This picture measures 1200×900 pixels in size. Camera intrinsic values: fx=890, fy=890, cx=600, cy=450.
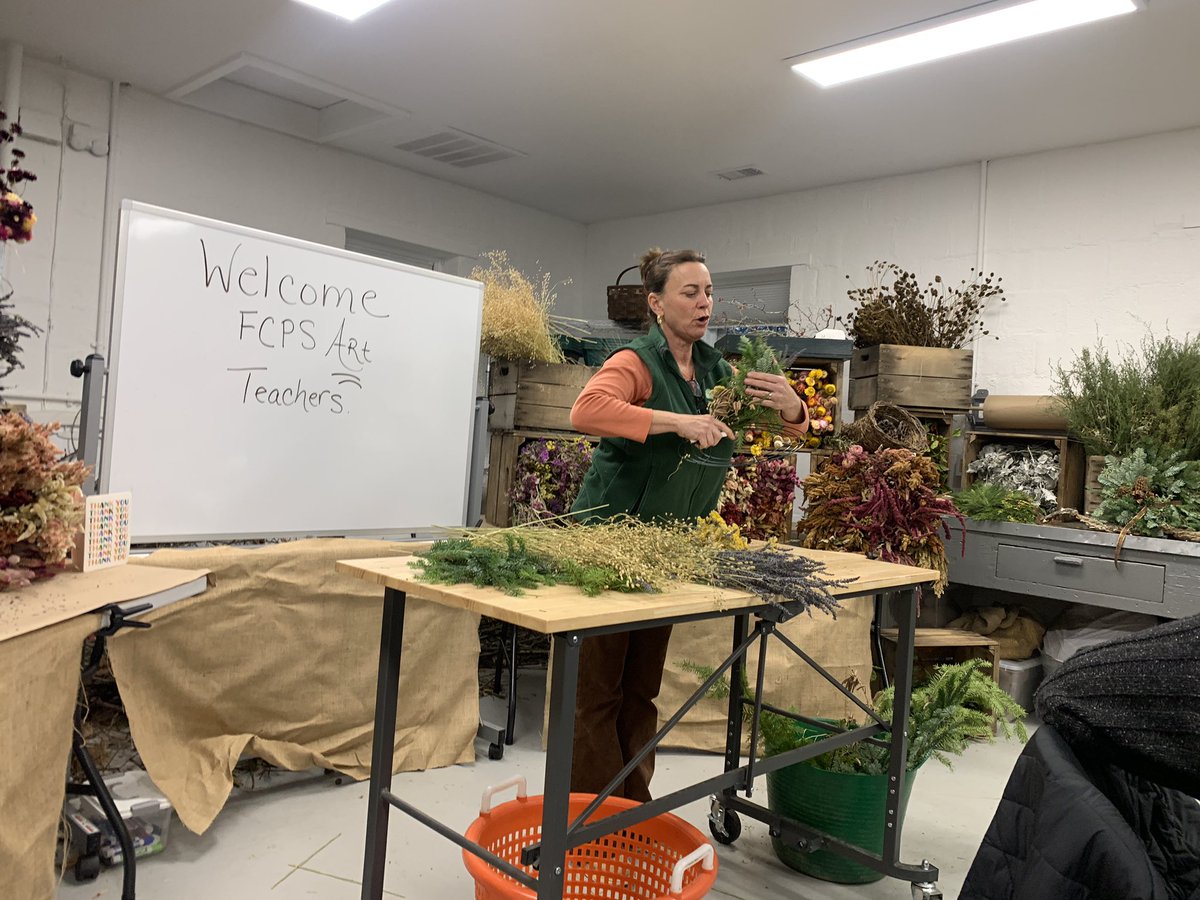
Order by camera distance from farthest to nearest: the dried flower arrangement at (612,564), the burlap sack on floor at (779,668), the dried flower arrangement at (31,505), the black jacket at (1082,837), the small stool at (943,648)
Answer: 1. the small stool at (943,648)
2. the burlap sack on floor at (779,668)
3. the dried flower arrangement at (612,564)
4. the dried flower arrangement at (31,505)
5. the black jacket at (1082,837)

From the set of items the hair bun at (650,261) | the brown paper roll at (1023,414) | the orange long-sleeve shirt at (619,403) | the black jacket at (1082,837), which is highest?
the hair bun at (650,261)

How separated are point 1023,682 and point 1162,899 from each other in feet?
11.6

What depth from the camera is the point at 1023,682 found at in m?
4.02

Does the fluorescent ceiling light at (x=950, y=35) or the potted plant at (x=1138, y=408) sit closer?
the fluorescent ceiling light at (x=950, y=35)

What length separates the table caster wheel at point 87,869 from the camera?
2.15 metres

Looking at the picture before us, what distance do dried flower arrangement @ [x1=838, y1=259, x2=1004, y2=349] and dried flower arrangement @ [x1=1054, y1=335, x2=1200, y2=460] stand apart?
0.60m

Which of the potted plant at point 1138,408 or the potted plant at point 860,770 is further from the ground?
the potted plant at point 1138,408

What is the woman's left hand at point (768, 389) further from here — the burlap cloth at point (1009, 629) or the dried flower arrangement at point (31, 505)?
the burlap cloth at point (1009, 629)

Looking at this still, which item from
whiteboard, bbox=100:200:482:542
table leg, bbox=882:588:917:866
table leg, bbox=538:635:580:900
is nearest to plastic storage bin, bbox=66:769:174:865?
whiteboard, bbox=100:200:482:542

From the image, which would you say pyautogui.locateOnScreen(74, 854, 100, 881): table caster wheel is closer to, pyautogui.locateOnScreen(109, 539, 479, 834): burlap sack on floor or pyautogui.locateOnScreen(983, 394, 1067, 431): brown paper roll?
pyautogui.locateOnScreen(109, 539, 479, 834): burlap sack on floor

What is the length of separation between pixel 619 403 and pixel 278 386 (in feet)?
3.84

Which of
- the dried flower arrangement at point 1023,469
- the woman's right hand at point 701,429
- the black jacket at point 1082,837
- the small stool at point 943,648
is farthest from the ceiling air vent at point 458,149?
the black jacket at point 1082,837

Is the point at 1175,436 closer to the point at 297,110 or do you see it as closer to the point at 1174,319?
the point at 1174,319

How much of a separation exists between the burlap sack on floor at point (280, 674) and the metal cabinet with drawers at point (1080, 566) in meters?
2.31
